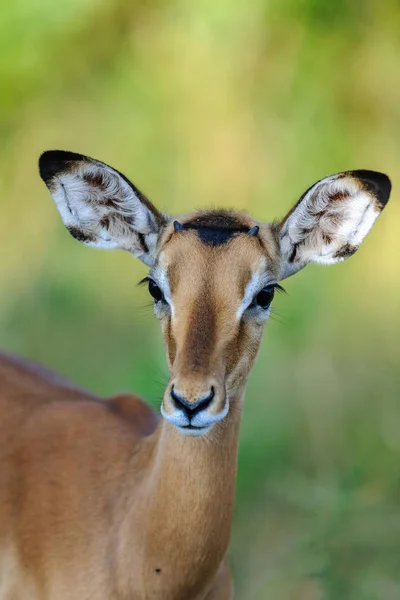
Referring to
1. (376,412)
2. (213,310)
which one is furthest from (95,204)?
(376,412)

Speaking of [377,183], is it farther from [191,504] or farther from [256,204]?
[256,204]

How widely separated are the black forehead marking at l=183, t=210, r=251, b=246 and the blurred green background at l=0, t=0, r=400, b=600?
9.59 ft

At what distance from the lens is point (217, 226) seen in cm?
471

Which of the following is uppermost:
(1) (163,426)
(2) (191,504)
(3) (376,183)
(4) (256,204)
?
(3) (376,183)

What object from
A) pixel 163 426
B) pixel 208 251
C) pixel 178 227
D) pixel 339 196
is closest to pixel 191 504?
pixel 163 426

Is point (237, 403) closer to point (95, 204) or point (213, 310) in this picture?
point (213, 310)

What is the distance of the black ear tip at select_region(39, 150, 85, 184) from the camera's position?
4703 mm

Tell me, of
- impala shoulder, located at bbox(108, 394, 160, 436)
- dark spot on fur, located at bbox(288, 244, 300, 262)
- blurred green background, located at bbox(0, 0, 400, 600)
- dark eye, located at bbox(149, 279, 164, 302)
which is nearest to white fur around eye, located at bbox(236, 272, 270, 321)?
dark eye, located at bbox(149, 279, 164, 302)

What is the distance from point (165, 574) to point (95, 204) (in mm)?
1677

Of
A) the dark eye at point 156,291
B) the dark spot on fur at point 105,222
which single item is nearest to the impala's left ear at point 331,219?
the dark eye at point 156,291

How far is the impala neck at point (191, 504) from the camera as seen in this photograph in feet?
14.9

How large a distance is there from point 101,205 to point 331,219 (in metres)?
1.05

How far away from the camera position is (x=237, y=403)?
4.59m

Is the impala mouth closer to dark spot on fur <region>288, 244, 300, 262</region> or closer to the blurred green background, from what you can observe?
dark spot on fur <region>288, 244, 300, 262</region>
